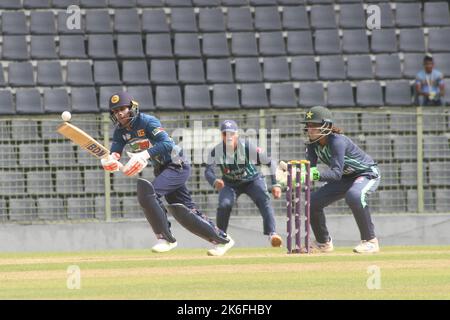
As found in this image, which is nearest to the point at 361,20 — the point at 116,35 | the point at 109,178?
the point at 116,35

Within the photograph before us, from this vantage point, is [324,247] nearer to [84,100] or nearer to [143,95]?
[143,95]

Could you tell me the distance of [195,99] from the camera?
21203 millimetres

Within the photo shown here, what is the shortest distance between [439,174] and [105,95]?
5690 mm

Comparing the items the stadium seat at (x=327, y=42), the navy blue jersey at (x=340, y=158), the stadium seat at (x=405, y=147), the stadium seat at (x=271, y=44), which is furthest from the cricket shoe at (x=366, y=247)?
the stadium seat at (x=327, y=42)

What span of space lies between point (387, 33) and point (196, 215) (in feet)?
30.0

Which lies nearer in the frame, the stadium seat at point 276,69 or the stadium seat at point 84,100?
the stadium seat at point 84,100

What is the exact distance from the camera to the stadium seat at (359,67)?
22000 mm

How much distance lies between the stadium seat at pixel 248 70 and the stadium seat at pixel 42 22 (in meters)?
3.39

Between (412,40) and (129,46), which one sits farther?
(412,40)

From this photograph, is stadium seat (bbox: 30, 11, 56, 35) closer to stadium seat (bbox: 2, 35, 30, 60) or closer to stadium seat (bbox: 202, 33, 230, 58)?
stadium seat (bbox: 2, 35, 30, 60)

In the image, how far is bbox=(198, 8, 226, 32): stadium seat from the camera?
22.6 meters

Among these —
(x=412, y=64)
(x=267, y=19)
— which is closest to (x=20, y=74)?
(x=267, y=19)

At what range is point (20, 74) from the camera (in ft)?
70.4

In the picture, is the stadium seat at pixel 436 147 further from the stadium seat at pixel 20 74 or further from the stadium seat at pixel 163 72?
the stadium seat at pixel 20 74
